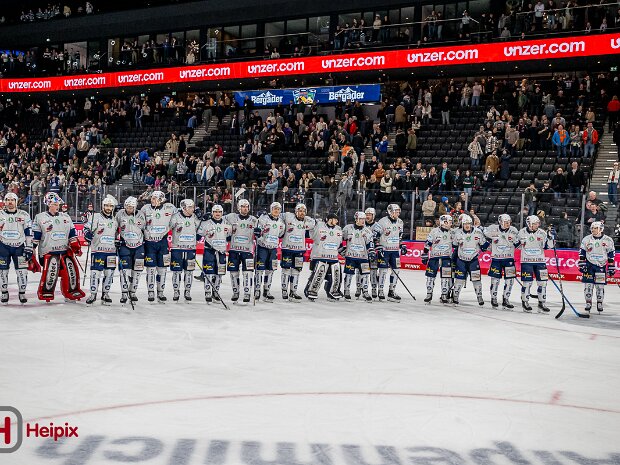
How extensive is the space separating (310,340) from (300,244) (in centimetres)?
456

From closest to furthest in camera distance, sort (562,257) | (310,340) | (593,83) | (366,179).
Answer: (310,340) → (562,257) → (366,179) → (593,83)

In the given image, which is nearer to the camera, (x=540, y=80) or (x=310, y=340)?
(x=310, y=340)

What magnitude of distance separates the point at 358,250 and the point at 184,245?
11.7 feet

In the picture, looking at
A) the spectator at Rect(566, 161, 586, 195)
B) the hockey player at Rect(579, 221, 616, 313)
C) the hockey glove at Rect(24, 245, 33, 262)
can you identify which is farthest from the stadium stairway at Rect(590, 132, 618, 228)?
the hockey glove at Rect(24, 245, 33, 262)

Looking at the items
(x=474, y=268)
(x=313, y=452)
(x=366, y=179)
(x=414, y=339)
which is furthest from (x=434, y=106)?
(x=313, y=452)

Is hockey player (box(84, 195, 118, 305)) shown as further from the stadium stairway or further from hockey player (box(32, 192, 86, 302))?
the stadium stairway

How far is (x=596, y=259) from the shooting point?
13453 millimetres

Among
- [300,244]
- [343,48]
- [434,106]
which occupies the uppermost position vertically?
[343,48]

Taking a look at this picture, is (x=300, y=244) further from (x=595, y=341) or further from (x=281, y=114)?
(x=281, y=114)

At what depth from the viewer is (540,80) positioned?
2700 centimetres

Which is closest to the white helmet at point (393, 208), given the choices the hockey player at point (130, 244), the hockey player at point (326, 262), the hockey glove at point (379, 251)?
the hockey glove at point (379, 251)

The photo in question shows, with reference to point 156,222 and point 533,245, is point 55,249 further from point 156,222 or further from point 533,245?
point 533,245

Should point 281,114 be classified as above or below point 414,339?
above

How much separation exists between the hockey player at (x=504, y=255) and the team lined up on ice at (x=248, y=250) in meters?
0.02
